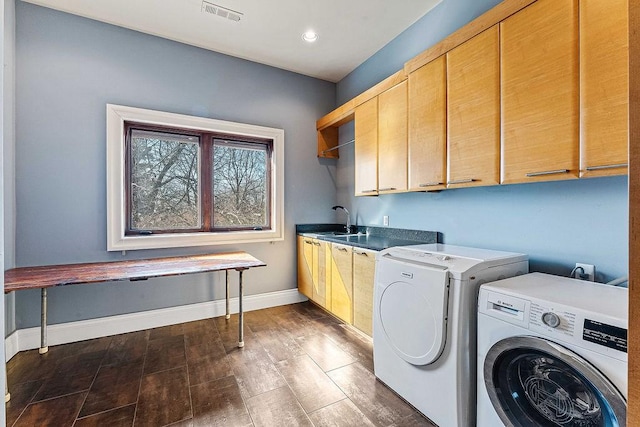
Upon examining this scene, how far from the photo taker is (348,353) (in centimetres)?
230

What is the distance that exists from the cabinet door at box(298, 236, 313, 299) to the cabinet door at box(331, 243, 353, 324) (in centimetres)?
47

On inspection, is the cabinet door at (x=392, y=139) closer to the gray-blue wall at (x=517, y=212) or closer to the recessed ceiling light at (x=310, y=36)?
the gray-blue wall at (x=517, y=212)

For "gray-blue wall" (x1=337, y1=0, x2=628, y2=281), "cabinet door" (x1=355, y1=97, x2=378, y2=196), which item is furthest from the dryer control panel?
"cabinet door" (x1=355, y1=97, x2=378, y2=196)

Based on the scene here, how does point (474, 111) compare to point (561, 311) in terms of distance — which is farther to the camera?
point (474, 111)

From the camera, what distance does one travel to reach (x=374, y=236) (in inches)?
121

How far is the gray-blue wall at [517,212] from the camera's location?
4.75 ft

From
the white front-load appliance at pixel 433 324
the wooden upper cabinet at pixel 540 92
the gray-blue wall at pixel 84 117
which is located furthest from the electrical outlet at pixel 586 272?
the gray-blue wall at pixel 84 117

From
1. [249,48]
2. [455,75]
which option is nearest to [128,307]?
[249,48]

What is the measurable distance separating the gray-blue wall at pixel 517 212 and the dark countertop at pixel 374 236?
73 mm

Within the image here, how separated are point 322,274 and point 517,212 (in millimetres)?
1825

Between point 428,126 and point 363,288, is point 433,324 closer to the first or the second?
point 363,288

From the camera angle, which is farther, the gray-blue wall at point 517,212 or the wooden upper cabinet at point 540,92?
the gray-blue wall at point 517,212

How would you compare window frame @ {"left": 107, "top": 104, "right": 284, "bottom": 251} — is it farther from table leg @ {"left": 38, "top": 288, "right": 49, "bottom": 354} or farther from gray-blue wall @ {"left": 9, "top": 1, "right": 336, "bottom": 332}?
table leg @ {"left": 38, "top": 288, "right": 49, "bottom": 354}

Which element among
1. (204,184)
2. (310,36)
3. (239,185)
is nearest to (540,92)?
(310,36)
